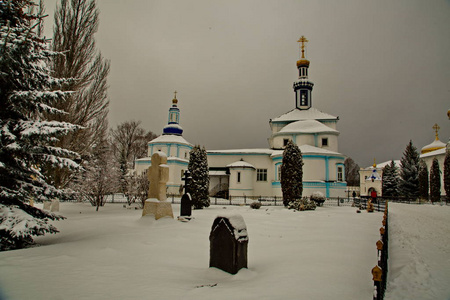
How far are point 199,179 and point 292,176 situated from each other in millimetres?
6809

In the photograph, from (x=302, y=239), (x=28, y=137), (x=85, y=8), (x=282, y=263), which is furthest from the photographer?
(x=85, y=8)

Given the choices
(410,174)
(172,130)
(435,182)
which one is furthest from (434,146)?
(172,130)

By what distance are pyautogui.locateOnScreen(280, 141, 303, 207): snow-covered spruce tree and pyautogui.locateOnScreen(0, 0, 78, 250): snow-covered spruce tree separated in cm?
1569

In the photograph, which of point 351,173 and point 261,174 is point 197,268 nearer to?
point 261,174

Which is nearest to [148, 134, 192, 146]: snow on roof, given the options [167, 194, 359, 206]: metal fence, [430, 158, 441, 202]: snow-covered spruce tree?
[167, 194, 359, 206]: metal fence

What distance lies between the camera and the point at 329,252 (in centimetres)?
642

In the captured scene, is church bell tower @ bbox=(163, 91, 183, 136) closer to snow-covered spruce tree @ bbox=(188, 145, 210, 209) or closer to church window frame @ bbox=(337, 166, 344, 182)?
snow-covered spruce tree @ bbox=(188, 145, 210, 209)

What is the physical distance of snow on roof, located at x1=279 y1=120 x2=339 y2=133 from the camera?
34.0 m

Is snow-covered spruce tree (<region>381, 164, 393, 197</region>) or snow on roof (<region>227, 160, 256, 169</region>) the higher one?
snow on roof (<region>227, 160, 256, 169</region>)

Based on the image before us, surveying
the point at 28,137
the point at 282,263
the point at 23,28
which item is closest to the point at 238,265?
the point at 282,263

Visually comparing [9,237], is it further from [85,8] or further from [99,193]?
[99,193]

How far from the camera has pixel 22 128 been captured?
20.8 ft

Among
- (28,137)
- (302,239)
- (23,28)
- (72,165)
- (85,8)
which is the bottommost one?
(302,239)

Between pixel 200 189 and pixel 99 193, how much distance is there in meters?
6.78
